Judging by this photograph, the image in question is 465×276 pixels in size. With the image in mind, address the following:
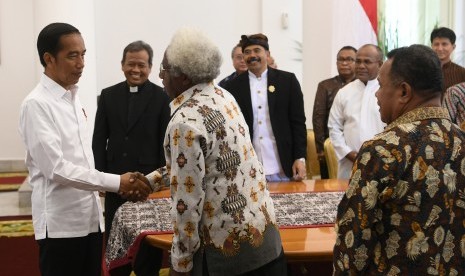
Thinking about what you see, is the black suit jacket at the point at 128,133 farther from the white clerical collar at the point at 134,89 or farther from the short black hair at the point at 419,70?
the short black hair at the point at 419,70

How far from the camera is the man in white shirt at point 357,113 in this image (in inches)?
180

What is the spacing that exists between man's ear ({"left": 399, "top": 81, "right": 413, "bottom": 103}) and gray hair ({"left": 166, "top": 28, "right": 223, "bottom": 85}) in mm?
641

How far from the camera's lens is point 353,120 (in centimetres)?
467

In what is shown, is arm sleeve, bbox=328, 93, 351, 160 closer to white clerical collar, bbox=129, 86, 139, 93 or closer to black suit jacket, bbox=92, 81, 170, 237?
black suit jacket, bbox=92, 81, 170, 237

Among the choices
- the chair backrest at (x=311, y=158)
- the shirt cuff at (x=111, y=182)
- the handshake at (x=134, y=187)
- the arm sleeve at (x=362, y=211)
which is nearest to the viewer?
the arm sleeve at (x=362, y=211)

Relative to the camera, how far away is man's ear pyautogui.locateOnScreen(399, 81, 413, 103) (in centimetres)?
183

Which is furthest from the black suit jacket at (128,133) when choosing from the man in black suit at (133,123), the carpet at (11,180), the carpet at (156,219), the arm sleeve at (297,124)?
the carpet at (11,180)

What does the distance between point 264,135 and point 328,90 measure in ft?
5.82

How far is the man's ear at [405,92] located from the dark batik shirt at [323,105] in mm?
3859

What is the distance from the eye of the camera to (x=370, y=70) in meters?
4.69

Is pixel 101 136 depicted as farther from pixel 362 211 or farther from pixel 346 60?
pixel 346 60

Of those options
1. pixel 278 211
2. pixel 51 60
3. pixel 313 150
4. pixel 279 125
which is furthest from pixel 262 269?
pixel 313 150

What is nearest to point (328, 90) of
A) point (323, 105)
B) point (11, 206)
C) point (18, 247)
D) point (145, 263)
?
point (323, 105)

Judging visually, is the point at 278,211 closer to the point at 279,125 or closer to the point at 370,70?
the point at 279,125
